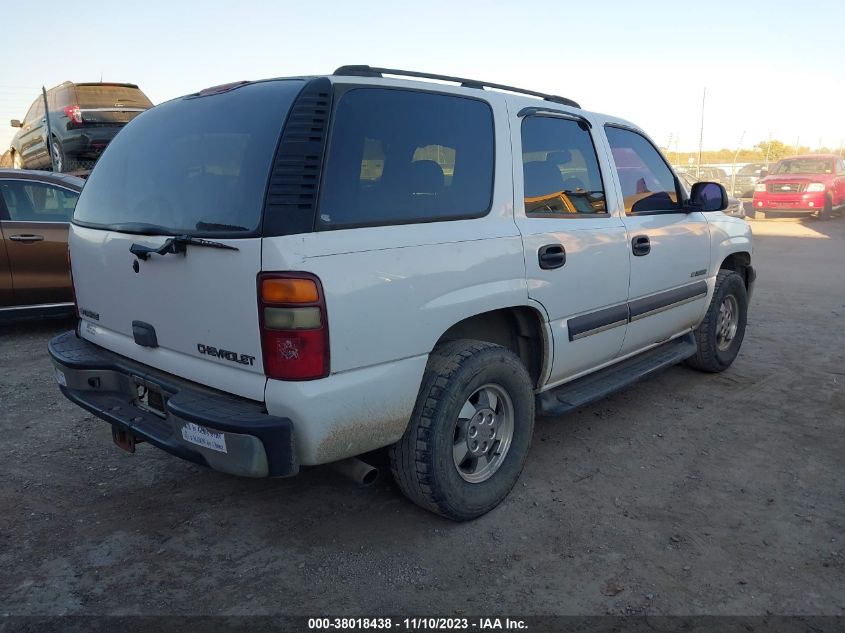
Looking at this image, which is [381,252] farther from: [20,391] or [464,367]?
[20,391]

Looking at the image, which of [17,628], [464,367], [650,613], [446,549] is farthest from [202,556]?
[650,613]

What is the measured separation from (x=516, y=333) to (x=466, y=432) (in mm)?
617

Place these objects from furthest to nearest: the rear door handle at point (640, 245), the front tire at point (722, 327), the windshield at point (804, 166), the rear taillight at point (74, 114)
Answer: the windshield at point (804, 166) → the rear taillight at point (74, 114) → the front tire at point (722, 327) → the rear door handle at point (640, 245)

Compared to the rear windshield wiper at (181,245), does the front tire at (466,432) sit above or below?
below

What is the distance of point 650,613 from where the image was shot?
2320 millimetres

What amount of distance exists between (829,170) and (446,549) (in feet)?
66.7

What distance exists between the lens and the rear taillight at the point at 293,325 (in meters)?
2.19

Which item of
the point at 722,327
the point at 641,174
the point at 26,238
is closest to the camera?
the point at 641,174

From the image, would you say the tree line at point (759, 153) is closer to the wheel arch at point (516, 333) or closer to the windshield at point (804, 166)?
the windshield at point (804, 166)

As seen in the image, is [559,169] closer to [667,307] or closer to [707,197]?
[667,307]

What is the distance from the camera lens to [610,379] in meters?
3.75

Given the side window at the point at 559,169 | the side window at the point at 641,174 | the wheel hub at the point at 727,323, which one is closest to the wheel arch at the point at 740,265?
the wheel hub at the point at 727,323

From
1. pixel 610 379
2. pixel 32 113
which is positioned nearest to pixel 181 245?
pixel 610 379

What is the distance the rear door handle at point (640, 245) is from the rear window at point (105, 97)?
896 centimetres
